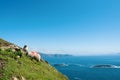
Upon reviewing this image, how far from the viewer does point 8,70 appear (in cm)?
2317

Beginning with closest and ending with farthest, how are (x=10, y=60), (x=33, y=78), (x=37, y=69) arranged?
(x=33, y=78), (x=10, y=60), (x=37, y=69)

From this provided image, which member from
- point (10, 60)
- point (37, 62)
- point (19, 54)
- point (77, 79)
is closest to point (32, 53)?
point (37, 62)

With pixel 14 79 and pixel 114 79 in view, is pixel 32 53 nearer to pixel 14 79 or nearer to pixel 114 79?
pixel 14 79

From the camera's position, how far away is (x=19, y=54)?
3055 centimetres

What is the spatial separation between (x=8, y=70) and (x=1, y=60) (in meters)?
3.16

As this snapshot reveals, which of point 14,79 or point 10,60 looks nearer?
point 14,79

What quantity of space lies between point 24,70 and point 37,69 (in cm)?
421

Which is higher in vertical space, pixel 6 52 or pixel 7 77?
pixel 6 52

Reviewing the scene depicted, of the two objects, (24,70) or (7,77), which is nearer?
(7,77)

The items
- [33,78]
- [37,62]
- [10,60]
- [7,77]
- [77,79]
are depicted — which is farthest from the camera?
[77,79]

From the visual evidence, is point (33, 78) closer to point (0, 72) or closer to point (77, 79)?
point (0, 72)

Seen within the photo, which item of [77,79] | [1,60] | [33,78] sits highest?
[1,60]

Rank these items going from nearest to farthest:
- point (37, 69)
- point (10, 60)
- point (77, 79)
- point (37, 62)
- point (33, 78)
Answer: point (33, 78), point (10, 60), point (37, 69), point (37, 62), point (77, 79)

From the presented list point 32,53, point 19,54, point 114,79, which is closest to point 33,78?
point 19,54
